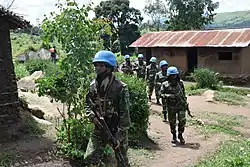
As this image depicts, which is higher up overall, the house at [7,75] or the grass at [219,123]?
the house at [7,75]

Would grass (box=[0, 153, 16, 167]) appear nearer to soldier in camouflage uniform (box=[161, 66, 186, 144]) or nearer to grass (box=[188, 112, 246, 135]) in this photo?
soldier in camouflage uniform (box=[161, 66, 186, 144])

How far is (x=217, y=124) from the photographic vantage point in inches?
444

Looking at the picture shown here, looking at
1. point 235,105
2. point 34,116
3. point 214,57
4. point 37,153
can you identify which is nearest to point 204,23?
point 214,57

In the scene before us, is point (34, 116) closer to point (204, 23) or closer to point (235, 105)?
point (235, 105)

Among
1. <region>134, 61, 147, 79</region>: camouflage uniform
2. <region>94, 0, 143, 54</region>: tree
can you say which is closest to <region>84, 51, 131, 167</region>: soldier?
<region>134, 61, 147, 79</region>: camouflage uniform

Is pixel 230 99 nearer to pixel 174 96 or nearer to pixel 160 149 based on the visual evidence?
pixel 174 96

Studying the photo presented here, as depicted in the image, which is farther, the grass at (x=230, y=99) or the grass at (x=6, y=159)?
the grass at (x=230, y=99)

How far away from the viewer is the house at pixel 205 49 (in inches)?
801

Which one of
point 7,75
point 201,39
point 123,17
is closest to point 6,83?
point 7,75

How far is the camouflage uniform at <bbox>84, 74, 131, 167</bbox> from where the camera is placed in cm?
480

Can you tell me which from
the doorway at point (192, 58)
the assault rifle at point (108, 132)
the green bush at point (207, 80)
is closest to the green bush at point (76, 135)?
the assault rifle at point (108, 132)

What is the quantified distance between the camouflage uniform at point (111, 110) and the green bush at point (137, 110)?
3.06 m

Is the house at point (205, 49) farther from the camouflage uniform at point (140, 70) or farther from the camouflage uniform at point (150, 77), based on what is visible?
the camouflage uniform at point (150, 77)

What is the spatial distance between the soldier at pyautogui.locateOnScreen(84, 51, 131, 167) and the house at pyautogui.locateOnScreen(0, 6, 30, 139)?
3.80m
